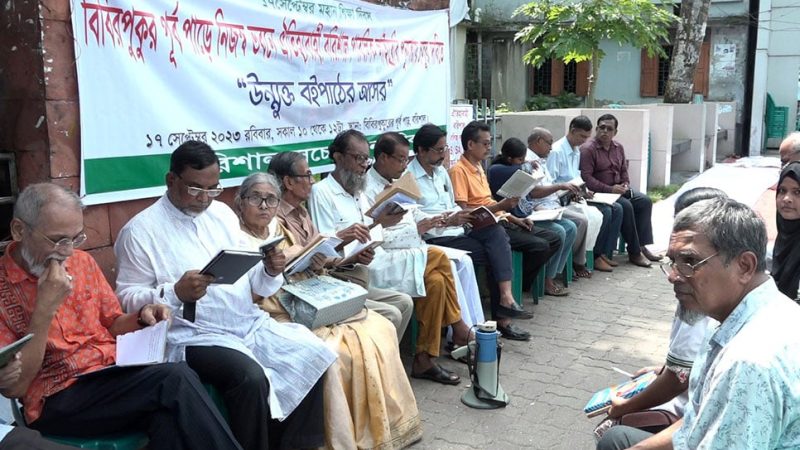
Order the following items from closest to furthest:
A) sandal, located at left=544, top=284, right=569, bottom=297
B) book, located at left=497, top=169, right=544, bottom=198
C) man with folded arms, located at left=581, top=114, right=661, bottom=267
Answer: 1. book, located at left=497, top=169, right=544, bottom=198
2. sandal, located at left=544, top=284, right=569, bottom=297
3. man with folded arms, located at left=581, top=114, right=661, bottom=267

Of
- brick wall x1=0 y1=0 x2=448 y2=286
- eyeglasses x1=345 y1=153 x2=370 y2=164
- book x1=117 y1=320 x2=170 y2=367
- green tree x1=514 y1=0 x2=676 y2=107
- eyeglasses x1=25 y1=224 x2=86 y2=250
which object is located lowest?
book x1=117 y1=320 x2=170 y2=367

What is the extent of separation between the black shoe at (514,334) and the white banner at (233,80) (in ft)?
5.79

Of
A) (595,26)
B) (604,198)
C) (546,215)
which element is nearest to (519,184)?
(546,215)

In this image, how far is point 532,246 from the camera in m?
5.87

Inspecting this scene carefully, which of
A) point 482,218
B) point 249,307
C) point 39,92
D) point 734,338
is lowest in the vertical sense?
point 249,307

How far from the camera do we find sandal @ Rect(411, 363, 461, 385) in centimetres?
452

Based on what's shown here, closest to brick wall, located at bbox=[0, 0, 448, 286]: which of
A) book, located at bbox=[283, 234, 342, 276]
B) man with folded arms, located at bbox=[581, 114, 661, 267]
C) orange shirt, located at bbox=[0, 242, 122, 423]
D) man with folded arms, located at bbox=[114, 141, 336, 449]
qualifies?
man with folded arms, located at bbox=[114, 141, 336, 449]

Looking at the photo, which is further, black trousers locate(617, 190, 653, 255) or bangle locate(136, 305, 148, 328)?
black trousers locate(617, 190, 653, 255)

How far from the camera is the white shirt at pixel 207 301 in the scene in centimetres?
327

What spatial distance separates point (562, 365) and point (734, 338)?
3065 mm

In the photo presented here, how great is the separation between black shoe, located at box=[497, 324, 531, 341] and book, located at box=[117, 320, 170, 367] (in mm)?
2886

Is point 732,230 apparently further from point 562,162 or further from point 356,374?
point 562,162

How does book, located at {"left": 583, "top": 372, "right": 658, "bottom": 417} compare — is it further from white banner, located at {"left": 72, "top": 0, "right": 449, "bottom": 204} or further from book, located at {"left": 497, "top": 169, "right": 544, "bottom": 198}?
book, located at {"left": 497, "top": 169, "right": 544, "bottom": 198}

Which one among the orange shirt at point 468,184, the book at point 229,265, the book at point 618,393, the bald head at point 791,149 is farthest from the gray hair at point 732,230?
the orange shirt at point 468,184
